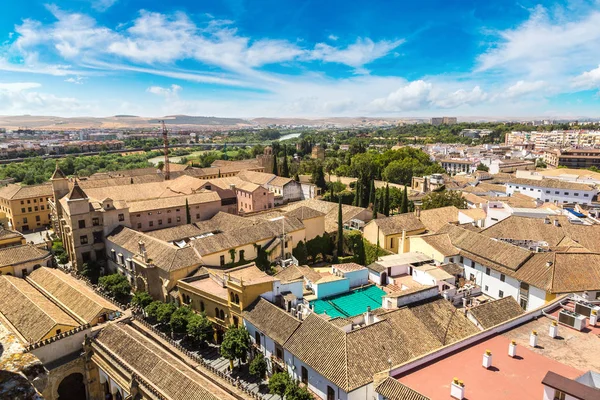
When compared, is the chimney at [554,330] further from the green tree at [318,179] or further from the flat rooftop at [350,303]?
the green tree at [318,179]

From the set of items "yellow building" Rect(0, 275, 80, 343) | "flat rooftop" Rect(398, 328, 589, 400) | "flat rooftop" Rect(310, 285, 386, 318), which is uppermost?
"flat rooftop" Rect(398, 328, 589, 400)

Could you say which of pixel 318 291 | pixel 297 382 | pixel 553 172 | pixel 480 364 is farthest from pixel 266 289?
pixel 553 172

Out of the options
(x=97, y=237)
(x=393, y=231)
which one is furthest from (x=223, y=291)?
(x=393, y=231)

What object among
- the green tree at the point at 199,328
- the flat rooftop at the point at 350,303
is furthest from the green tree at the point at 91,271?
the flat rooftop at the point at 350,303

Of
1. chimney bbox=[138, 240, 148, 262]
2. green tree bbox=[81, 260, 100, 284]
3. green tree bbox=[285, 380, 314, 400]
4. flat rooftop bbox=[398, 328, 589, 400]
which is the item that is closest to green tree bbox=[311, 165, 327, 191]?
green tree bbox=[81, 260, 100, 284]

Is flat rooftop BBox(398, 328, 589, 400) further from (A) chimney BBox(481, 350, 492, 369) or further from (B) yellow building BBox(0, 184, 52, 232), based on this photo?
(B) yellow building BBox(0, 184, 52, 232)

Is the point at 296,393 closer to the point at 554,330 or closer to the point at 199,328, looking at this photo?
the point at 199,328
